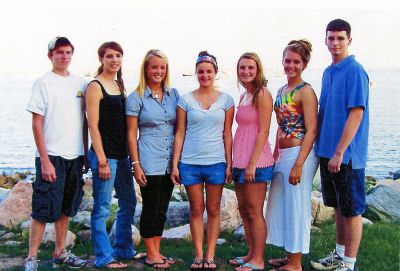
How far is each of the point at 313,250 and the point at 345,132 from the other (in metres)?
2.16

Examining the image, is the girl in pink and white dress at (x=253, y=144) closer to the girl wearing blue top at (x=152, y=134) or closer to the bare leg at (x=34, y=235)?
the girl wearing blue top at (x=152, y=134)

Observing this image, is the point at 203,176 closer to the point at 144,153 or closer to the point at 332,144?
the point at 144,153

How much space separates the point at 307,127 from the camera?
5.87 meters

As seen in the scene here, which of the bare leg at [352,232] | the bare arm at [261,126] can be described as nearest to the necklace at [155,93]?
the bare arm at [261,126]

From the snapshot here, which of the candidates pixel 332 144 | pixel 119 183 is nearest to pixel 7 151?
pixel 119 183

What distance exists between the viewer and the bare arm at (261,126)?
596 cm

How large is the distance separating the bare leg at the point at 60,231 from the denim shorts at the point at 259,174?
6.78 ft

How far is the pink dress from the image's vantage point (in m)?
6.04

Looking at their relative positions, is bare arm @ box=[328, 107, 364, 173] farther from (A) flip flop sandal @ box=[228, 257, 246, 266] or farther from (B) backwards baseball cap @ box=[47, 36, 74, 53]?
(B) backwards baseball cap @ box=[47, 36, 74, 53]

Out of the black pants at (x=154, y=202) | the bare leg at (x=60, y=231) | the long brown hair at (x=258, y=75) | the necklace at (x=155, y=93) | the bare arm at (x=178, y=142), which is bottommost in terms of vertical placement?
the bare leg at (x=60, y=231)

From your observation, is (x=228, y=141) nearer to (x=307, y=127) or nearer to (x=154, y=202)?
(x=307, y=127)

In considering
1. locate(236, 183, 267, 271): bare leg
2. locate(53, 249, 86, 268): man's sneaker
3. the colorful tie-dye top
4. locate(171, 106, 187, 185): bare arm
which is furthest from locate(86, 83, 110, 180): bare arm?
the colorful tie-dye top

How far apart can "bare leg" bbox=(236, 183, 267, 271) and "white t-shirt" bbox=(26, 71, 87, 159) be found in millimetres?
1999

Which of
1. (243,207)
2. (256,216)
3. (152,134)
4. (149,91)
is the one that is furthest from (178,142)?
(256,216)
